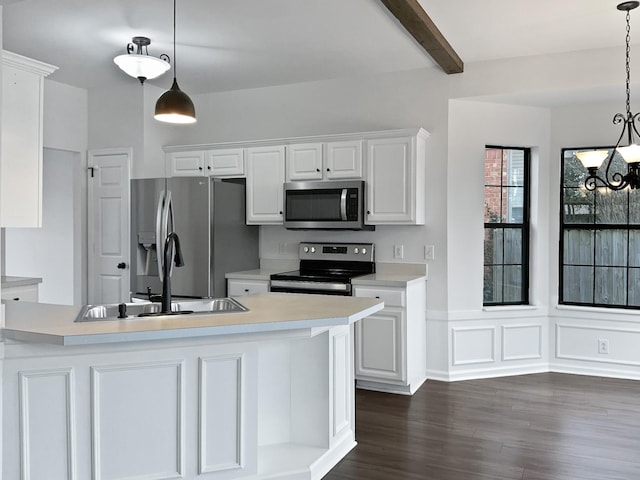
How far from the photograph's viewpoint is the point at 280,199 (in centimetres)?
477

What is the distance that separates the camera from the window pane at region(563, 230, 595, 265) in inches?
185

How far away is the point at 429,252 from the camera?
179 inches

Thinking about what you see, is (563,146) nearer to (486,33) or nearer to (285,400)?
(486,33)

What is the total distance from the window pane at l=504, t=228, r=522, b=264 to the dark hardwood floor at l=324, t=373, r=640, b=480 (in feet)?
3.54

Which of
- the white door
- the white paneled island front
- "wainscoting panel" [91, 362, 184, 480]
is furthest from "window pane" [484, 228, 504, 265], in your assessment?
the white door

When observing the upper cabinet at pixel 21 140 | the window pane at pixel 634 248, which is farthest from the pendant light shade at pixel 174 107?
the window pane at pixel 634 248

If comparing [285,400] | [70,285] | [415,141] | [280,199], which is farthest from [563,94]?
[70,285]

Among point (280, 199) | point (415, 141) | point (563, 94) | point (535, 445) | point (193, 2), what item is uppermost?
point (193, 2)

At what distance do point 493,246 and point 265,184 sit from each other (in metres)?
2.18

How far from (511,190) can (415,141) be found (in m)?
1.20

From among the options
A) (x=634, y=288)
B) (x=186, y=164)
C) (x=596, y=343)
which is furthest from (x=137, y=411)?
(x=634, y=288)

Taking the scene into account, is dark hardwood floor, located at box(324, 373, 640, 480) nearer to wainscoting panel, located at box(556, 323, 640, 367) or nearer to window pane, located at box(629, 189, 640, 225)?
wainscoting panel, located at box(556, 323, 640, 367)

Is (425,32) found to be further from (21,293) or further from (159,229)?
(21,293)

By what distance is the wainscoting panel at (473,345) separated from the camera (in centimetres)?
453
